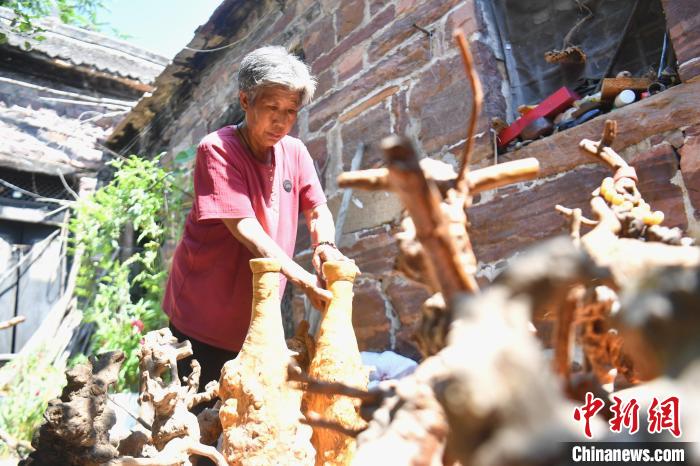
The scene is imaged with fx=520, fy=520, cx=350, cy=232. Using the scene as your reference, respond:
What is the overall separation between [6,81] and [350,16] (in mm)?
4337

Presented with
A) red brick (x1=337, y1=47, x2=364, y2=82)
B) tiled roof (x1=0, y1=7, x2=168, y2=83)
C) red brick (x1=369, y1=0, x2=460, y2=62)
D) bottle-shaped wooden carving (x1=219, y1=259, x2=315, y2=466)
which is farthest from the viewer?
tiled roof (x1=0, y1=7, x2=168, y2=83)

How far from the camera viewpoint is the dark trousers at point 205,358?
1.81m

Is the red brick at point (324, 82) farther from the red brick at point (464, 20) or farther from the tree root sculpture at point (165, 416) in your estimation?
the tree root sculpture at point (165, 416)

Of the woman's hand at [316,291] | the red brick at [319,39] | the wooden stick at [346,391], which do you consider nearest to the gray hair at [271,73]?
the woman's hand at [316,291]

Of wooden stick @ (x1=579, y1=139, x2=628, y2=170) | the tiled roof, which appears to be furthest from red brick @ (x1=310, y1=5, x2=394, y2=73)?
the tiled roof

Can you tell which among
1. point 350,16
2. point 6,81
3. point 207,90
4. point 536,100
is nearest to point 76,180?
point 6,81

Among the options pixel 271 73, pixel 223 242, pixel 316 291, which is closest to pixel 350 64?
pixel 271 73

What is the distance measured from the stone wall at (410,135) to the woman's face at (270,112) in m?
0.87

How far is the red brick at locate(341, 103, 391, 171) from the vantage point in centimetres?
275

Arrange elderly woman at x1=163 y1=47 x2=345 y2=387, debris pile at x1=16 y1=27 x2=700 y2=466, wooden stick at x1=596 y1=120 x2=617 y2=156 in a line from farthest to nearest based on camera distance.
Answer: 1. elderly woman at x1=163 y1=47 x2=345 y2=387
2. wooden stick at x1=596 y1=120 x2=617 y2=156
3. debris pile at x1=16 y1=27 x2=700 y2=466

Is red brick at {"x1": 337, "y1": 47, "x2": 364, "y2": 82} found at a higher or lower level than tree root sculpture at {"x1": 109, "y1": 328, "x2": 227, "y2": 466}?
higher

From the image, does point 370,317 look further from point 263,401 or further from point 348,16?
point 348,16

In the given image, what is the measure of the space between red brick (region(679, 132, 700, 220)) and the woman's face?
1.26 meters

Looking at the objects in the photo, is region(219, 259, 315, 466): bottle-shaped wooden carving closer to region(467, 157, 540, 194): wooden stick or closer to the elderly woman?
the elderly woman
